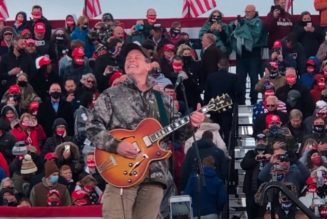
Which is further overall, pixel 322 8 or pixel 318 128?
pixel 322 8

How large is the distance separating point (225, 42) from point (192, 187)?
7.92 metres

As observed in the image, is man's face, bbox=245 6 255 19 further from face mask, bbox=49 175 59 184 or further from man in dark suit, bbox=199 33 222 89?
face mask, bbox=49 175 59 184

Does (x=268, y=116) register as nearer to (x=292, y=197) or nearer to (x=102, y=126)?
(x=102, y=126)

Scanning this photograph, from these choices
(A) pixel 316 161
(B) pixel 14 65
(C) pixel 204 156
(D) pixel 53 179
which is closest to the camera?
(C) pixel 204 156

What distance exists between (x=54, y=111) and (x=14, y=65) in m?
2.15

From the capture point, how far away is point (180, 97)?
24625 millimetres

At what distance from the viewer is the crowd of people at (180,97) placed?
20.6m

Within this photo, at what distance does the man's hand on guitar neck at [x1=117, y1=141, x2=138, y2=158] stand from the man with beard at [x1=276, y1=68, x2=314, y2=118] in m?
9.99

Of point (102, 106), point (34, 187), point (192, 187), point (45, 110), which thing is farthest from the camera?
point (45, 110)

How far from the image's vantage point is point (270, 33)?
27672 mm

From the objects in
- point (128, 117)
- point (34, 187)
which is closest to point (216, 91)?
point (34, 187)

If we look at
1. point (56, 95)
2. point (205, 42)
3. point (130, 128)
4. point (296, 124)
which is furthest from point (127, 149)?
point (205, 42)

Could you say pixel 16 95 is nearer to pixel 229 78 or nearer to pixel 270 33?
pixel 229 78

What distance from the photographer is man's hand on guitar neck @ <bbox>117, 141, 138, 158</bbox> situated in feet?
46.2
